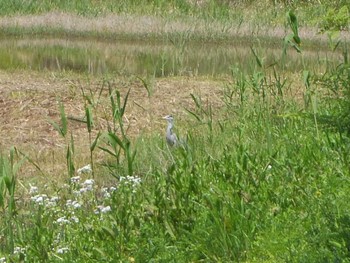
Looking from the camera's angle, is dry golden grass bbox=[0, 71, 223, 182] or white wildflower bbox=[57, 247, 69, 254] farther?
dry golden grass bbox=[0, 71, 223, 182]

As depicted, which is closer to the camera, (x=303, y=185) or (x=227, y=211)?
(x=227, y=211)

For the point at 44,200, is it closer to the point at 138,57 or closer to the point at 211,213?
the point at 211,213

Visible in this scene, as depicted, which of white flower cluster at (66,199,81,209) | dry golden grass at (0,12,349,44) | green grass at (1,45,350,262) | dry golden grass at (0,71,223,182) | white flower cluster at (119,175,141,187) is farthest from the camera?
dry golden grass at (0,12,349,44)

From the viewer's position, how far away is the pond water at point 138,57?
13.5 m

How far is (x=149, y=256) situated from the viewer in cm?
457

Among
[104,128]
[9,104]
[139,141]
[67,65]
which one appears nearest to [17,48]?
[67,65]

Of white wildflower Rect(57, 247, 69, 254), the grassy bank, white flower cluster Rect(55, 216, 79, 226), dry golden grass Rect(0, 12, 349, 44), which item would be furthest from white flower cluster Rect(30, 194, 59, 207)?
dry golden grass Rect(0, 12, 349, 44)

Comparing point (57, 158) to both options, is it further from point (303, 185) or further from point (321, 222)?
point (321, 222)

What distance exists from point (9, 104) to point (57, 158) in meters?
2.12

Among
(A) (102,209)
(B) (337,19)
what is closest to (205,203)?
(A) (102,209)

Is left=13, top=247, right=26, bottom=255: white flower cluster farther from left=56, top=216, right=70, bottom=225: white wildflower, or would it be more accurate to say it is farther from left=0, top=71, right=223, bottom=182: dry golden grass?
left=0, top=71, right=223, bottom=182: dry golden grass

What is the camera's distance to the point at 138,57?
15.5 m

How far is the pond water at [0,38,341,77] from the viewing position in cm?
1351

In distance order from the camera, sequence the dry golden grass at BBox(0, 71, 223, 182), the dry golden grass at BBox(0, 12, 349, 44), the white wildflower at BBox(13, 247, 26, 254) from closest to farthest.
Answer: the white wildflower at BBox(13, 247, 26, 254)
the dry golden grass at BBox(0, 71, 223, 182)
the dry golden grass at BBox(0, 12, 349, 44)
